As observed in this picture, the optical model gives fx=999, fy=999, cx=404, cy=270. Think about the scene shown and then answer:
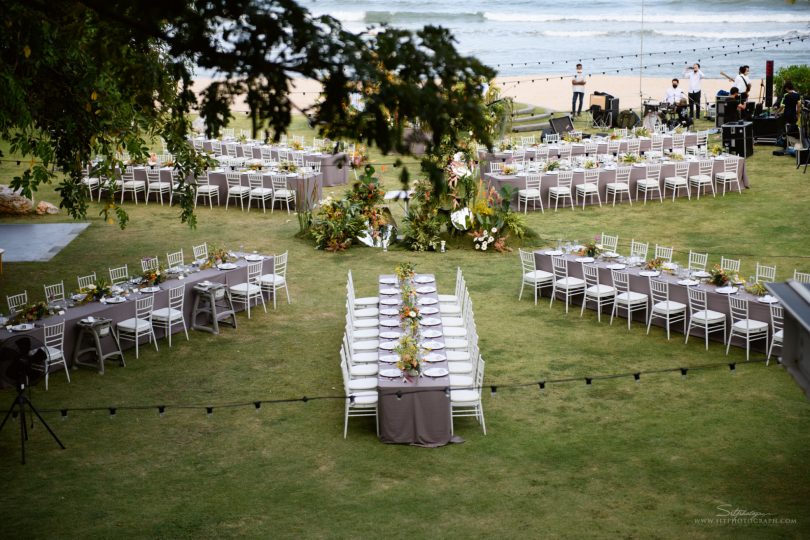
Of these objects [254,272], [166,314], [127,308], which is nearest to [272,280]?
[254,272]

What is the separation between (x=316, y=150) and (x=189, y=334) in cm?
1080

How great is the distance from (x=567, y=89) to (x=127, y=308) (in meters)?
29.0

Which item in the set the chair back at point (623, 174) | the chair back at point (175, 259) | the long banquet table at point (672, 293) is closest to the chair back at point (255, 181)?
the chair back at point (175, 259)

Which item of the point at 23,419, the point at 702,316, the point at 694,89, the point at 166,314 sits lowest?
the point at 23,419

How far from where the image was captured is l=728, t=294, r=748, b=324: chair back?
13.6 meters

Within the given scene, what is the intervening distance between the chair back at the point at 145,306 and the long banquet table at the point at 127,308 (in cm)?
12

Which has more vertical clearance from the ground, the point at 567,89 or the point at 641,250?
the point at 567,89

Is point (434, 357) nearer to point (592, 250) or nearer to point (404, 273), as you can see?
point (404, 273)

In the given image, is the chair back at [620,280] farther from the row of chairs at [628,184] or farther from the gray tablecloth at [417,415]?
the row of chairs at [628,184]

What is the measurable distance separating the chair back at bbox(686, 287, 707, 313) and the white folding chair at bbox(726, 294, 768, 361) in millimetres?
422

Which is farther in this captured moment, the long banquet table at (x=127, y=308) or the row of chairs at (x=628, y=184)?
the row of chairs at (x=628, y=184)

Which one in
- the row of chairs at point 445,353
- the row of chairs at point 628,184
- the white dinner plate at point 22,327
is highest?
the row of chairs at point 628,184

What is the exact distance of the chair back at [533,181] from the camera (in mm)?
21781

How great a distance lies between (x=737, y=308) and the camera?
44.9 feet
